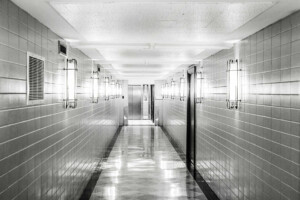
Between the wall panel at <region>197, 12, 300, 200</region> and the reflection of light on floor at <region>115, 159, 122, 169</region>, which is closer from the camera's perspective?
the wall panel at <region>197, 12, 300, 200</region>

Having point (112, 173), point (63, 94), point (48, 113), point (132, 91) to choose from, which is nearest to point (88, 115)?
point (112, 173)

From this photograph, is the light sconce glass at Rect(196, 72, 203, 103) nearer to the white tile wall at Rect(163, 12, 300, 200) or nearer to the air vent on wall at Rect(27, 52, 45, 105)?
the white tile wall at Rect(163, 12, 300, 200)

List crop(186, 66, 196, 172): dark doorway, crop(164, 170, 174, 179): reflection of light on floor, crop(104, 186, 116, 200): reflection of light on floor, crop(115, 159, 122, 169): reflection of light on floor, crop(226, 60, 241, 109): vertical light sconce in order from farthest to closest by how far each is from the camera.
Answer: crop(186, 66, 196, 172): dark doorway, crop(115, 159, 122, 169): reflection of light on floor, crop(164, 170, 174, 179): reflection of light on floor, crop(104, 186, 116, 200): reflection of light on floor, crop(226, 60, 241, 109): vertical light sconce

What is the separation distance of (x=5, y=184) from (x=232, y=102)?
333 cm

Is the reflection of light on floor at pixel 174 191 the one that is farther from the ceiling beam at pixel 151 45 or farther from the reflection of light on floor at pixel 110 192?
the ceiling beam at pixel 151 45

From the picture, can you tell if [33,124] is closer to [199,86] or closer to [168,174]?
[199,86]

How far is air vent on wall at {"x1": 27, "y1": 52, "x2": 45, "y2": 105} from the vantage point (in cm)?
331

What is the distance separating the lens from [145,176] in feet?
26.1

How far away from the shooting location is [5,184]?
2.71m

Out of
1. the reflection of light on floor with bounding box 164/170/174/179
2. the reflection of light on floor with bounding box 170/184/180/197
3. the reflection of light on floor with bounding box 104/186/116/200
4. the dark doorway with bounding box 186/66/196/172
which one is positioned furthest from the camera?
the dark doorway with bounding box 186/66/196/172

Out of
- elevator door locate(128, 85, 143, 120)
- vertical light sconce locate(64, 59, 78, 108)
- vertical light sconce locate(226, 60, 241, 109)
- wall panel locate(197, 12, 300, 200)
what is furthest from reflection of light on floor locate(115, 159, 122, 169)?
elevator door locate(128, 85, 143, 120)

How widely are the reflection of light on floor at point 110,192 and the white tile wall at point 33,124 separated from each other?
607 mm

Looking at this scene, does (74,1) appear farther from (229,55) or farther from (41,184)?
(229,55)

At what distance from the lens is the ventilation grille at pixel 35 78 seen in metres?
3.35
